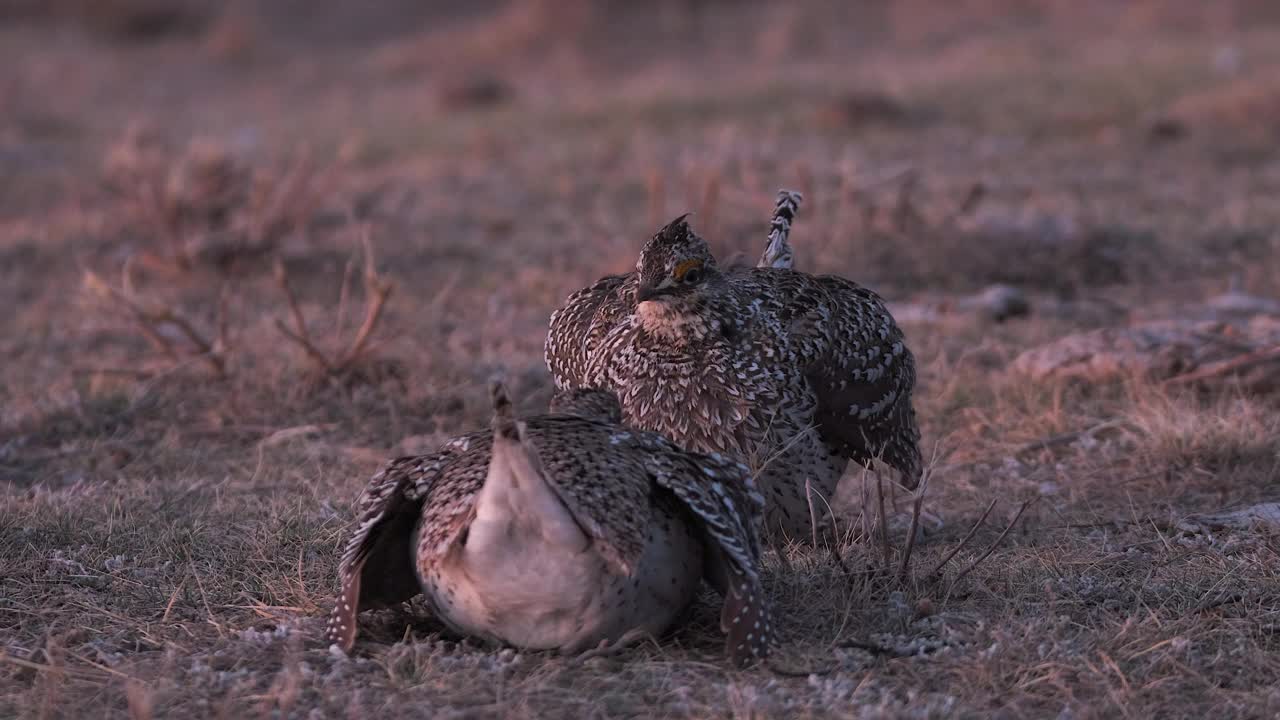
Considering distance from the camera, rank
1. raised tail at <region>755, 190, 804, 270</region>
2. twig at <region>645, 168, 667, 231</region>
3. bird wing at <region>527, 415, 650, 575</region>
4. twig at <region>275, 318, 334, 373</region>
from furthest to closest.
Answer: twig at <region>645, 168, 667, 231</region>
twig at <region>275, 318, 334, 373</region>
raised tail at <region>755, 190, 804, 270</region>
bird wing at <region>527, 415, 650, 575</region>

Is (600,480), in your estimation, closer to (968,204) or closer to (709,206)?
(709,206)

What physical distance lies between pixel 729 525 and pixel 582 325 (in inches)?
61.3

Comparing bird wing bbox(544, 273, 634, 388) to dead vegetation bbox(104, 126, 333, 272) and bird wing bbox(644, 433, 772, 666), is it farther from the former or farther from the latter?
dead vegetation bbox(104, 126, 333, 272)

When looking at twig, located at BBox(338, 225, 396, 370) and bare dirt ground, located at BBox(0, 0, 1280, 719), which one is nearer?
bare dirt ground, located at BBox(0, 0, 1280, 719)

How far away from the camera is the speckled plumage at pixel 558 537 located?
9.91 ft

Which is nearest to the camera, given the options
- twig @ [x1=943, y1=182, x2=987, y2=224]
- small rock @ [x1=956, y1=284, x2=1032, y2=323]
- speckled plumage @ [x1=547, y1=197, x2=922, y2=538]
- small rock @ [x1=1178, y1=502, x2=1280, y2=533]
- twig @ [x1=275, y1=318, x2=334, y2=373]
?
speckled plumage @ [x1=547, y1=197, x2=922, y2=538]

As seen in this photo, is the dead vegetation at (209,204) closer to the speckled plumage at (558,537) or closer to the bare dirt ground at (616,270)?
the bare dirt ground at (616,270)

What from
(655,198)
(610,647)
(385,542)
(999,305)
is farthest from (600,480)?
(655,198)

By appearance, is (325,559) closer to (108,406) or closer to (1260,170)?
(108,406)

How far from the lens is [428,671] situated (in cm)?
316

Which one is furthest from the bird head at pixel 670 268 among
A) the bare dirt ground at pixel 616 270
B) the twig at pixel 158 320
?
the twig at pixel 158 320

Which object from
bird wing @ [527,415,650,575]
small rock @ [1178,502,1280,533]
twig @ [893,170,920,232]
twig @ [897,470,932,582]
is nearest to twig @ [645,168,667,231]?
twig @ [893,170,920,232]

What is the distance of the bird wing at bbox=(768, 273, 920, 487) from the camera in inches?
171

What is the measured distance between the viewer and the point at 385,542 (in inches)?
137
